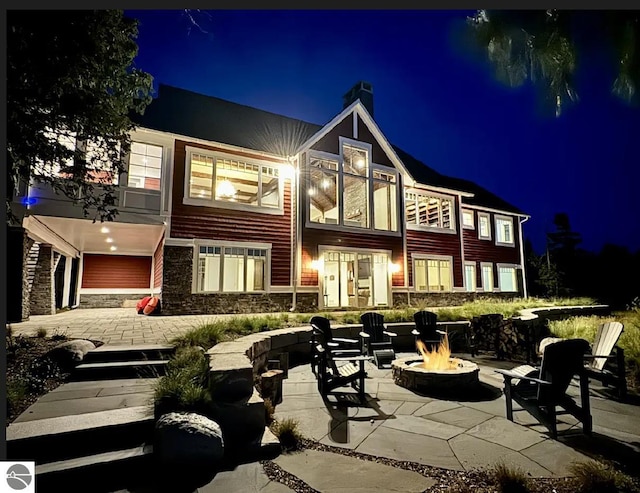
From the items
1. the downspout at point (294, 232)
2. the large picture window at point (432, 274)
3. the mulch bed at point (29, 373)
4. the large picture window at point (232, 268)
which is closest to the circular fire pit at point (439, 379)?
the mulch bed at point (29, 373)

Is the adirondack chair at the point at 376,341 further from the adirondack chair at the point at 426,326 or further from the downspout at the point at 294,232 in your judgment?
the downspout at the point at 294,232

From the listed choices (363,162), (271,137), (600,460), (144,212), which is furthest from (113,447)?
(363,162)

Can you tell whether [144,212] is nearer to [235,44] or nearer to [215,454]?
[235,44]

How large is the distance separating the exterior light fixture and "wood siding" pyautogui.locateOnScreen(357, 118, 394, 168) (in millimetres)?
5560

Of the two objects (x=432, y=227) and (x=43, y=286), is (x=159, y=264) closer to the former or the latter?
(x=43, y=286)

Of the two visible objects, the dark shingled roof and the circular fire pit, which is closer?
the circular fire pit

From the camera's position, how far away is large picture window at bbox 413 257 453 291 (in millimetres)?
14940

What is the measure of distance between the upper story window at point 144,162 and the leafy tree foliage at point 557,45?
943 centimetres

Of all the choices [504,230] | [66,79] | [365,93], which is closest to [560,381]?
[66,79]

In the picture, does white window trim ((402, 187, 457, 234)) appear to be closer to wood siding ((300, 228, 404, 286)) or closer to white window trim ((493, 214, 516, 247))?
wood siding ((300, 228, 404, 286))

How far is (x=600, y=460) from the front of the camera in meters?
2.61

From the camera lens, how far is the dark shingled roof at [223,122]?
36.5ft

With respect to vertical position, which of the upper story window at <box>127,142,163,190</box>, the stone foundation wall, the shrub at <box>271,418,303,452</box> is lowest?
the shrub at <box>271,418,303,452</box>

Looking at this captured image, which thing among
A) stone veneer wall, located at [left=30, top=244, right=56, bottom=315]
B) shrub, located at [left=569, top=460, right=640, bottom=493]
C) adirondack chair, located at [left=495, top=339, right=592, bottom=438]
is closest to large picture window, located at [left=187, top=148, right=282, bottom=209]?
stone veneer wall, located at [left=30, top=244, right=56, bottom=315]
